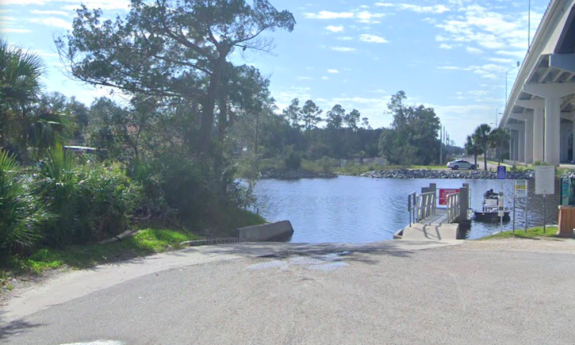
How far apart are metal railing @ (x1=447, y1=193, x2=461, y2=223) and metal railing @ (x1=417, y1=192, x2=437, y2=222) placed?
0.93m

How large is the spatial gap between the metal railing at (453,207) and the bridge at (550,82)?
35.5 feet

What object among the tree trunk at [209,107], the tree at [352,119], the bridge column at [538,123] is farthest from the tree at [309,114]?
the tree trunk at [209,107]

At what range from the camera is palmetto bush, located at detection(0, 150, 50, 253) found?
1036 centimetres

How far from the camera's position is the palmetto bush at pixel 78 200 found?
40.2 feet

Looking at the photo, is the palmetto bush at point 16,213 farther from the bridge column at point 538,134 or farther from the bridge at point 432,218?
the bridge column at point 538,134

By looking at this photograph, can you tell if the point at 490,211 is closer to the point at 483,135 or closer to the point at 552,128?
the point at 552,128

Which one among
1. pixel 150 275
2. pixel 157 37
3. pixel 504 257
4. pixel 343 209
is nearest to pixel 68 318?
pixel 150 275

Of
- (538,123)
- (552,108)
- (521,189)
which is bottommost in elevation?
(521,189)

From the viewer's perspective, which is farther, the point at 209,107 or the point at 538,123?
the point at 538,123

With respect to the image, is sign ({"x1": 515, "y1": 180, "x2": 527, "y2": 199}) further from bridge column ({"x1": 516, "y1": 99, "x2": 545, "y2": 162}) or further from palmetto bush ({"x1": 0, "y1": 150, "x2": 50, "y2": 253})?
bridge column ({"x1": 516, "y1": 99, "x2": 545, "y2": 162})

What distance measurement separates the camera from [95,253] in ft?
40.9

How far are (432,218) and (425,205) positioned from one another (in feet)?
2.20

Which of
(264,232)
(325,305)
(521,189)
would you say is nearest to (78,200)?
(325,305)

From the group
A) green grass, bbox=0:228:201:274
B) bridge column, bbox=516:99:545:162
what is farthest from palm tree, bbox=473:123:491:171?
green grass, bbox=0:228:201:274
